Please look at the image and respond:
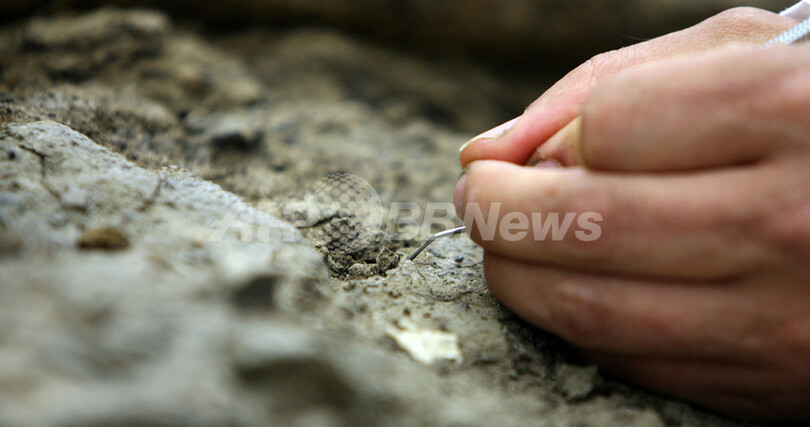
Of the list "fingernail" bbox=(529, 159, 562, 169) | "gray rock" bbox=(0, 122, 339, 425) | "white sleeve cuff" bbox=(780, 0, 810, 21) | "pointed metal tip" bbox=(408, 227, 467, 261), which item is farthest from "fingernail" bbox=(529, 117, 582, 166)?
"white sleeve cuff" bbox=(780, 0, 810, 21)

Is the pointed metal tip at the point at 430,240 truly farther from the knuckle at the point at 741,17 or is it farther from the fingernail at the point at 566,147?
the knuckle at the point at 741,17

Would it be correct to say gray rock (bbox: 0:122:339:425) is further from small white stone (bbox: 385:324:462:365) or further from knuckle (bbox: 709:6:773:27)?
knuckle (bbox: 709:6:773:27)

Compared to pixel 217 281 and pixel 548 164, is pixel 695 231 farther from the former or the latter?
pixel 217 281

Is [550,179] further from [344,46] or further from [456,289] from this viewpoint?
[344,46]

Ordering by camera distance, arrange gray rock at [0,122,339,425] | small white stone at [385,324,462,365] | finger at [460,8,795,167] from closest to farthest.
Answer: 1. gray rock at [0,122,339,425]
2. small white stone at [385,324,462,365]
3. finger at [460,8,795,167]

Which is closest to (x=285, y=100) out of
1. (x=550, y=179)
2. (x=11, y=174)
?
(x=11, y=174)

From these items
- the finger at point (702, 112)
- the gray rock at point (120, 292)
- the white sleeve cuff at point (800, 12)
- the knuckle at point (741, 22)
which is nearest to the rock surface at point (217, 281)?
the gray rock at point (120, 292)

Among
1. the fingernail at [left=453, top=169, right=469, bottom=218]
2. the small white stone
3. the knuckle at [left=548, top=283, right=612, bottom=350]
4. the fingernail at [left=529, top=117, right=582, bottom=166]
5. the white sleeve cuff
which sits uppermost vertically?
the white sleeve cuff
